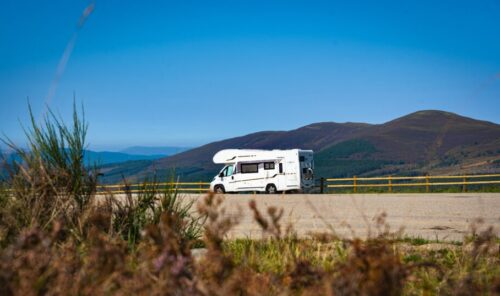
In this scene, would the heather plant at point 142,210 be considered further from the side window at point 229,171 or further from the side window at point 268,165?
the side window at point 229,171

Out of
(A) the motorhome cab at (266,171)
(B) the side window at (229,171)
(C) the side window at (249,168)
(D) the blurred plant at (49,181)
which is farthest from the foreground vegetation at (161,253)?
(B) the side window at (229,171)

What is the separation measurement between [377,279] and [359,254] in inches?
20.2

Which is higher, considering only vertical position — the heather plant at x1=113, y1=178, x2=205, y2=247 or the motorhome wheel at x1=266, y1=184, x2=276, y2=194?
the heather plant at x1=113, y1=178, x2=205, y2=247

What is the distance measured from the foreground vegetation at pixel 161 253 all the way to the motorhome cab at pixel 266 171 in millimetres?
21870

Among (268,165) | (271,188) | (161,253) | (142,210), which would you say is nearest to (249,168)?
(268,165)

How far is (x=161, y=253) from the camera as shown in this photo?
3105 millimetres

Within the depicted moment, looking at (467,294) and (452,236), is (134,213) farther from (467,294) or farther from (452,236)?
(452,236)

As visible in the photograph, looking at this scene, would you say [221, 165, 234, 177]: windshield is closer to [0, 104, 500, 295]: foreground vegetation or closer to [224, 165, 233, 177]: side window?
[224, 165, 233, 177]: side window

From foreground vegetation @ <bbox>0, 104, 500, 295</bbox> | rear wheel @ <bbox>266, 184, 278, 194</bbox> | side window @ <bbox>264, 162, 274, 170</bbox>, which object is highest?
side window @ <bbox>264, 162, 274, 170</bbox>

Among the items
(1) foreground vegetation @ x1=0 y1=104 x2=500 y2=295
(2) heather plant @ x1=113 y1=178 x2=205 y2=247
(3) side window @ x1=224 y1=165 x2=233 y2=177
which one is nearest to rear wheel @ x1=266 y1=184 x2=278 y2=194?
(3) side window @ x1=224 y1=165 x2=233 y2=177

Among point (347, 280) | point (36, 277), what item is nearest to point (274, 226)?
point (347, 280)

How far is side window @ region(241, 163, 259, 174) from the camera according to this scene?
31.4 meters

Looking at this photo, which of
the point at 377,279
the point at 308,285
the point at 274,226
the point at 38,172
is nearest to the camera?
the point at 377,279

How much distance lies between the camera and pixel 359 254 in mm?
3074
